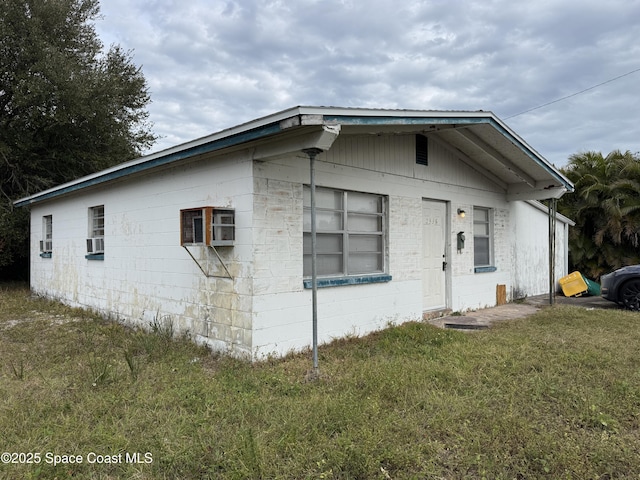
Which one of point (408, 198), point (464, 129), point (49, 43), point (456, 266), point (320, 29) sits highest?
point (49, 43)

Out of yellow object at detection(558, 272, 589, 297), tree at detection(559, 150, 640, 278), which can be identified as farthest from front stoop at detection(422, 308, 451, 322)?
tree at detection(559, 150, 640, 278)

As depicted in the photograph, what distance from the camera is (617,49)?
1084 cm

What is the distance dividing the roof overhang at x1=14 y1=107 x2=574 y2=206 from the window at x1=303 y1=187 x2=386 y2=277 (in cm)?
104

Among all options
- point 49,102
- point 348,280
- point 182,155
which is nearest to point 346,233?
point 348,280

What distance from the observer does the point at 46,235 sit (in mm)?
10789

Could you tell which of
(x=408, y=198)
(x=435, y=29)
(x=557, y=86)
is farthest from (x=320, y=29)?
(x=557, y=86)

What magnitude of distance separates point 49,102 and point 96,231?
762cm

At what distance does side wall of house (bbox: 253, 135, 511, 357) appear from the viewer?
16.5ft

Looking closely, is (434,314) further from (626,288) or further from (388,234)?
(626,288)

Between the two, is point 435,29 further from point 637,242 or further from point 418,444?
point 418,444

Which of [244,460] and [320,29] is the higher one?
[320,29]

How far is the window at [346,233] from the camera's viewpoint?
5738 millimetres

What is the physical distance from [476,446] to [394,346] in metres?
2.53

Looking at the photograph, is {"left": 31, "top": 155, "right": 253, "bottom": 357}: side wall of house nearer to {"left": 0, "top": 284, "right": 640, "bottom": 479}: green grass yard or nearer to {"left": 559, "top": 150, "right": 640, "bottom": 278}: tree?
{"left": 0, "top": 284, "right": 640, "bottom": 479}: green grass yard
